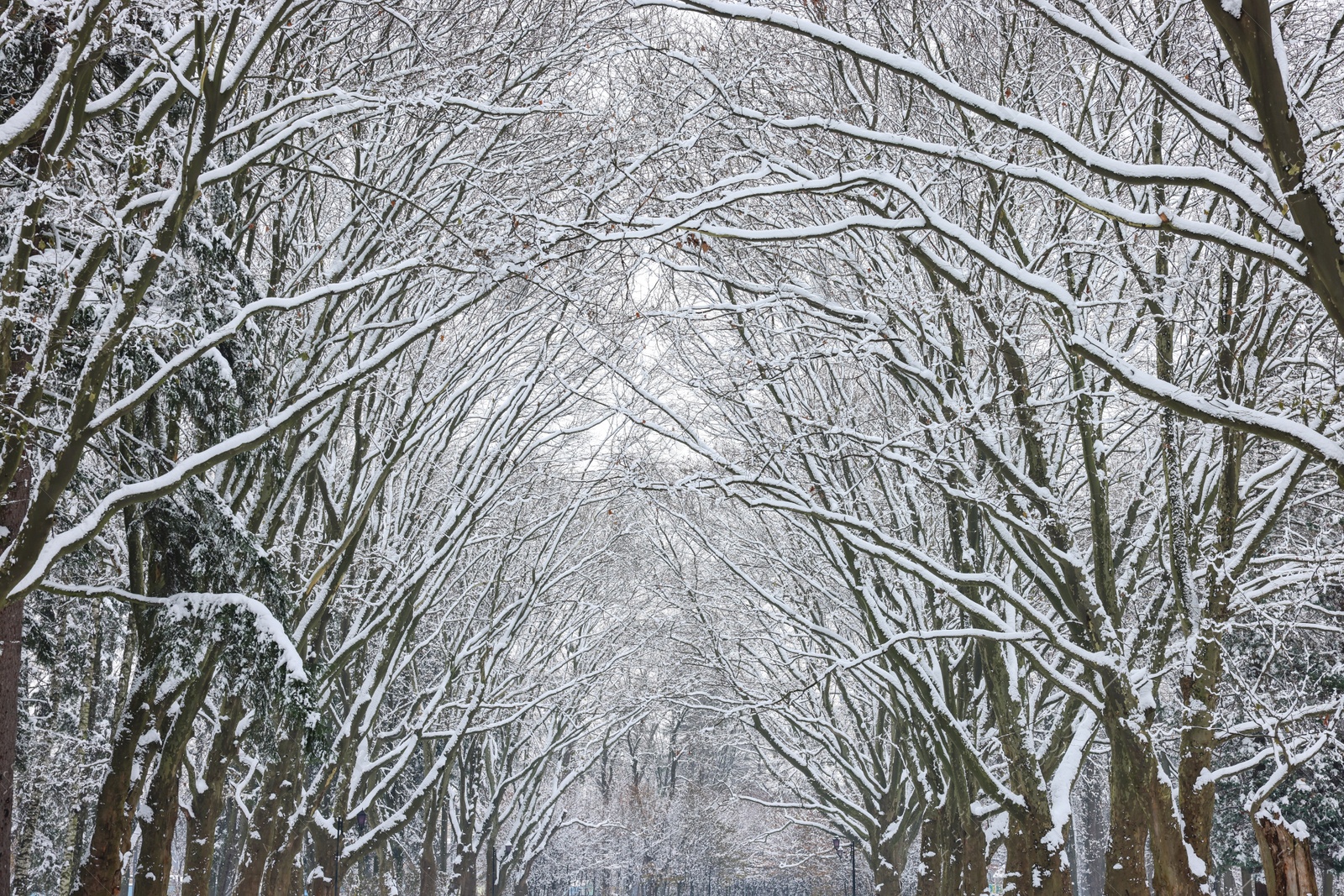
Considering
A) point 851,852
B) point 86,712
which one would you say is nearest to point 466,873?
point 86,712

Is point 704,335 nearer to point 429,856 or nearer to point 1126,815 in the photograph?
point 1126,815

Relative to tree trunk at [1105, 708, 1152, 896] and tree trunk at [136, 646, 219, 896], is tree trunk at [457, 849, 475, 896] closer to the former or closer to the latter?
tree trunk at [136, 646, 219, 896]

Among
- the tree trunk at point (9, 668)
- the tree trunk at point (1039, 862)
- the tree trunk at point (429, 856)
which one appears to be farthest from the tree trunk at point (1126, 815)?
the tree trunk at point (429, 856)

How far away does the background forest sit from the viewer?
5340mm

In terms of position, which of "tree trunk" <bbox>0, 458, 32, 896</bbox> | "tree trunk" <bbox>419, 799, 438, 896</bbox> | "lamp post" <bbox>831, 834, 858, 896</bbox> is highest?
"tree trunk" <bbox>0, 458, 32, 896</bbox>

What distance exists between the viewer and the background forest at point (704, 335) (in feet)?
17.5

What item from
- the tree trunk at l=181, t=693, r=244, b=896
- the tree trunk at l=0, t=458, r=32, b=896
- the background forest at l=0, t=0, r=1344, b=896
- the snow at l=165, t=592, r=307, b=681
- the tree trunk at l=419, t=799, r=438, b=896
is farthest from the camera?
the tree trunk at l=419, t=799, r=438, b=896

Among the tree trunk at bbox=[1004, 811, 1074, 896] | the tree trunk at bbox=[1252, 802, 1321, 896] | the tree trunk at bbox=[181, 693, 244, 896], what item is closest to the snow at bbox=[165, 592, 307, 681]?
the tree trunk at bbox=[181, 693, 244, 896]

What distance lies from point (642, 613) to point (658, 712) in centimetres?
1008

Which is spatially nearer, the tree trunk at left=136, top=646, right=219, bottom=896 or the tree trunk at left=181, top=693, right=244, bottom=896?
the tree trunk at left=136, top=646, right=219, bottom=896

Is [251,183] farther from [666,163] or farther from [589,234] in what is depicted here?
[589,234]

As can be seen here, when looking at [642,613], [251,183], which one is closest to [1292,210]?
[251,183]

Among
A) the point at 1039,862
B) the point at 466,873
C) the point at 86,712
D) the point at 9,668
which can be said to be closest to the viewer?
the point at 9,668

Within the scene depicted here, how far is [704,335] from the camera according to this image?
1365 cm
